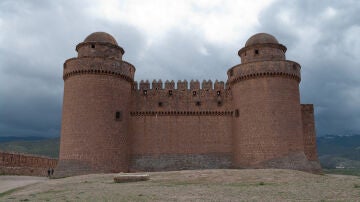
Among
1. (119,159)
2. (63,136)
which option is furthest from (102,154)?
(63,136)

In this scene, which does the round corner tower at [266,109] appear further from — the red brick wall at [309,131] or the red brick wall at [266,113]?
the red brick wall at [309,131]

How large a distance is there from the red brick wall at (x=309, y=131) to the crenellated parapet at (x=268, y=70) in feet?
10.2

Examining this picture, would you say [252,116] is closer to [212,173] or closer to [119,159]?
[212,173]

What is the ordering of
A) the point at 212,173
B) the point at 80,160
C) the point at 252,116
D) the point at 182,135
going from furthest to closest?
the point at 182,135 < the point at 252,116 < the point at 80,160 < the point at 212,173

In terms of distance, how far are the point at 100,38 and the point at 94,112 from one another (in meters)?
6.35

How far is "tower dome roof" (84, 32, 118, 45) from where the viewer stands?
28016mm

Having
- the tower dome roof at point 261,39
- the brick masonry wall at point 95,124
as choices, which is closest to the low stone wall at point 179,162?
the brick masonry wall at point 95,124

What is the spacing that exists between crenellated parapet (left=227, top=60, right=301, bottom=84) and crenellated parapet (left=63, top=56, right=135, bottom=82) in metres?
9.21

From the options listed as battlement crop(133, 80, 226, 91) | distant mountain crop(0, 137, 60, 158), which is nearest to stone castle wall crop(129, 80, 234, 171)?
battlement crop(133, 80, 226, 91)

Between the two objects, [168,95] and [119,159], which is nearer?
[119,159]

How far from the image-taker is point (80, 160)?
24672 millimetres

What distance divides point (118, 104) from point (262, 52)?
11971mm

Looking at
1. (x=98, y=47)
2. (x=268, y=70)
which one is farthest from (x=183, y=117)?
(x=98, y=47)

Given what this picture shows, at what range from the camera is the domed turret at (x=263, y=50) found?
27.8 m
